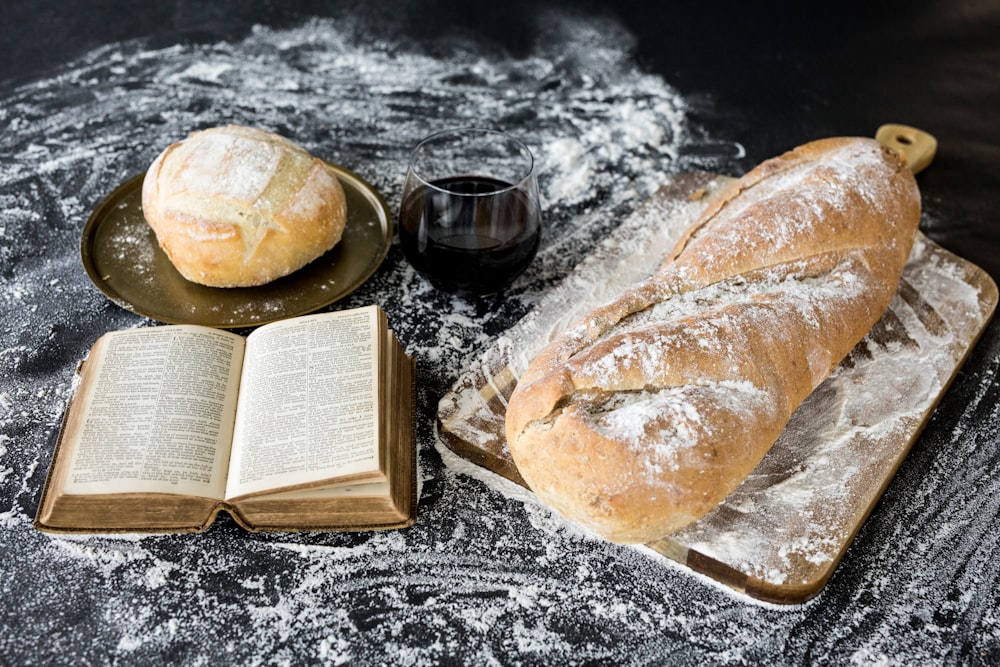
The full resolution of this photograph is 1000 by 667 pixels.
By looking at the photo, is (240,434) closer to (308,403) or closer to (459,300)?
(308,403)

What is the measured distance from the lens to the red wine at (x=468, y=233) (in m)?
1.45

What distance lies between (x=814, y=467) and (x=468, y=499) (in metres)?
0.52

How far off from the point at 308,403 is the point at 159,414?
0.21 metres

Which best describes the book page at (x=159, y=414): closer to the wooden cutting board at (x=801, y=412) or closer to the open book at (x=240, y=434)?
the open book at (x=240, y=434)

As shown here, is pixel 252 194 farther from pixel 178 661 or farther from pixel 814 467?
pixel 814 467

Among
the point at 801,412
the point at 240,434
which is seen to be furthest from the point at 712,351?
the point at 240,434

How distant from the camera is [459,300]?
161cm

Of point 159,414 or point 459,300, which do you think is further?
point 459,300

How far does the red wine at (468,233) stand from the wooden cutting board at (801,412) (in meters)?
0.11

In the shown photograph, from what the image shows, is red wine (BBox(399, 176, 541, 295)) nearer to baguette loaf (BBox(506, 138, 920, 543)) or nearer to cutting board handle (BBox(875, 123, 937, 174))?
baguette loaf (BBox(506, 138, 920, 543))

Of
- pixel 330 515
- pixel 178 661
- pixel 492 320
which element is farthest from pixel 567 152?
pixel 178 661

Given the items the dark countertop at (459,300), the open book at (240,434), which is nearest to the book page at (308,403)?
the open book at (240,434)

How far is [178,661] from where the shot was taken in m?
1.06

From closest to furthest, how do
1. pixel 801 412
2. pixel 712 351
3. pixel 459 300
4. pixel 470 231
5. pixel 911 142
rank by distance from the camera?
pixel 712 351 < pixel 801 412 < pixel 470 231 < pixel 459 300 < pixel 911 142
